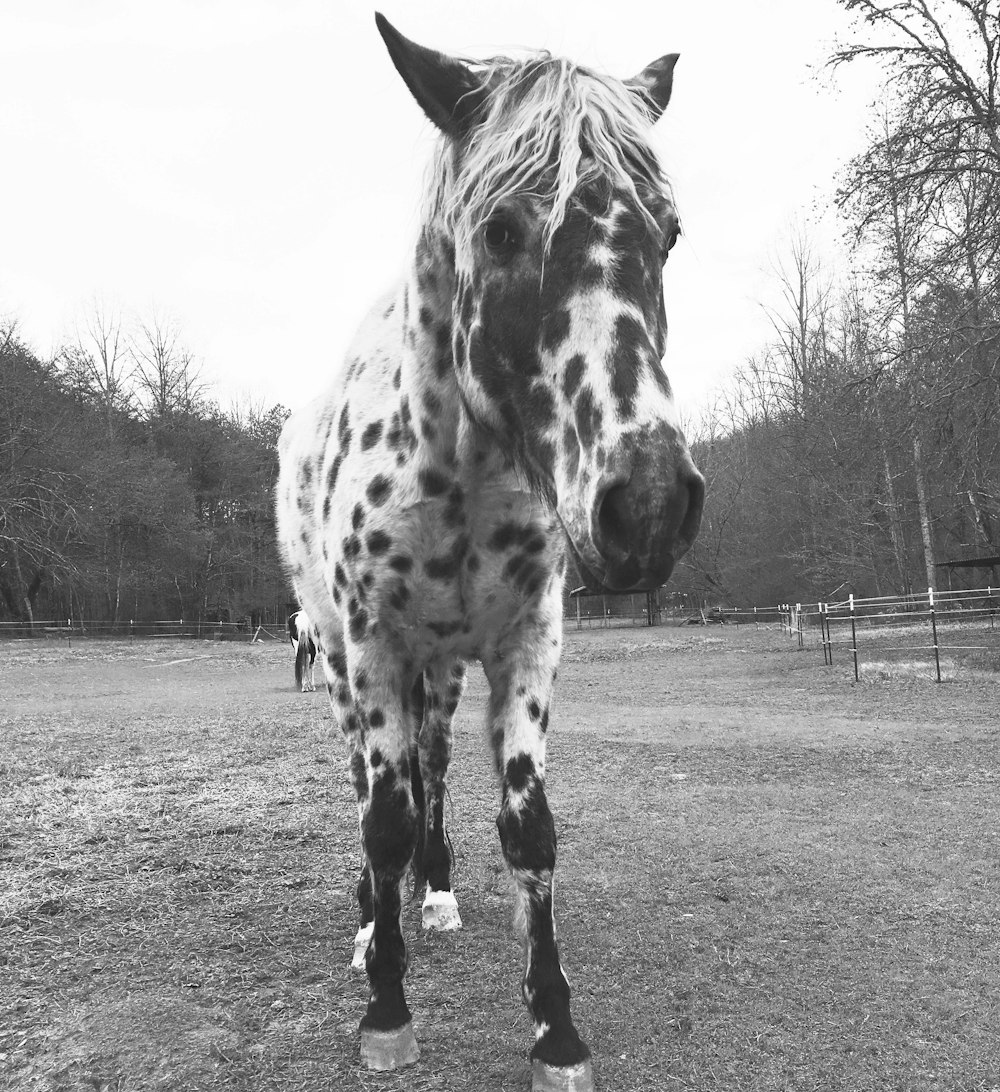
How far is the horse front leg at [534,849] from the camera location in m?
2.20

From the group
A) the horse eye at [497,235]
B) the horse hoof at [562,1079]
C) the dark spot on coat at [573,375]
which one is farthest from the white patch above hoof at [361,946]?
the horse eye at [497,235]

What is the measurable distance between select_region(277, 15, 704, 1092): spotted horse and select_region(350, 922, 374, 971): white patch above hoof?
1cm

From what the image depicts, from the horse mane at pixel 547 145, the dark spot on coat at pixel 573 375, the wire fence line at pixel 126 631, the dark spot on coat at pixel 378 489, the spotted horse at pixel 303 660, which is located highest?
the horse mane at pixel 547 145

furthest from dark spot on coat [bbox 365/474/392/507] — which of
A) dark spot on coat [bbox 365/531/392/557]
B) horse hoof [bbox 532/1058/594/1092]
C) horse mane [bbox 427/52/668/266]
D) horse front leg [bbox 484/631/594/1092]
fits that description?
horse hoof [bbox 532/1058/594/1092]

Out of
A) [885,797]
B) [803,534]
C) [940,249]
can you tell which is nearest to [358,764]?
[885,797]

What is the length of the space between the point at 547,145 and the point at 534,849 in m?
2.04

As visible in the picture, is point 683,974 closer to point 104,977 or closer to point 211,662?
point 104,977

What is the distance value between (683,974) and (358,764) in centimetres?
162

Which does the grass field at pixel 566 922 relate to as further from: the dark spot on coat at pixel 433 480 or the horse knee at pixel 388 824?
the dark spot on coat at pixel 433 480

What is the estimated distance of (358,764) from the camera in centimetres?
363

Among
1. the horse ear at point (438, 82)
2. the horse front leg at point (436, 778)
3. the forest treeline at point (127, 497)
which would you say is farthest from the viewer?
the forest treeline at point (127, 497)

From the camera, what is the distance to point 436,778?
12.4 ft

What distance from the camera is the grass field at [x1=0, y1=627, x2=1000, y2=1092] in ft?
7.71

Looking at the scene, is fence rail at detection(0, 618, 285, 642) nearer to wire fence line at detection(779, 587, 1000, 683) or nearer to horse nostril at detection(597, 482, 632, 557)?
wire fence line at detection(779, 587, 1000, 683)
